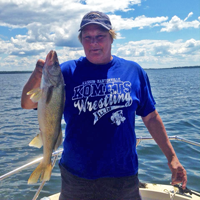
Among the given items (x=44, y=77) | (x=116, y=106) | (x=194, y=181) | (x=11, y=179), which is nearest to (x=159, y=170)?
(x=194, y=181)

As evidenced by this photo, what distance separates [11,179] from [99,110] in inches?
216

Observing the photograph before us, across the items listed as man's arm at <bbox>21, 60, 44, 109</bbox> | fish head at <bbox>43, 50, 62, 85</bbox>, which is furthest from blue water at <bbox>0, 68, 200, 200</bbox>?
fish head at <bbox>43, 50, 62, 85</bbox>

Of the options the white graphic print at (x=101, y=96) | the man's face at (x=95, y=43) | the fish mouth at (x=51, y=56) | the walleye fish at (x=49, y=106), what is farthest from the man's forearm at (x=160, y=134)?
the fish mouth at (x=51, y=56)

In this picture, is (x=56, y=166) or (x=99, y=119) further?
(x=56, y=166)

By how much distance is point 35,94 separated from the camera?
2270 mm

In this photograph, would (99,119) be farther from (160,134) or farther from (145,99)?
(160,134)

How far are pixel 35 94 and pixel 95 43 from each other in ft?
3.01

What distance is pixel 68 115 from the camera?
99.7 inches

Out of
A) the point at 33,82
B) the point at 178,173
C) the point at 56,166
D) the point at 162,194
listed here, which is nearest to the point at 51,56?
the point at 33,82

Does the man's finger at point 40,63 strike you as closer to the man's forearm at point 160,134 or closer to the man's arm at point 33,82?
the man's arm at point 33,82

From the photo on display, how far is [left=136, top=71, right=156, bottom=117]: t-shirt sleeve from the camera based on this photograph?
9.14 ft

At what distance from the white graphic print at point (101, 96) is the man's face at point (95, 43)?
0.29 meters

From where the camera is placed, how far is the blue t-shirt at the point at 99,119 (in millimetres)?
2430

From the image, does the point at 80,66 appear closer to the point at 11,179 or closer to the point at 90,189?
A: the point at 90,189
